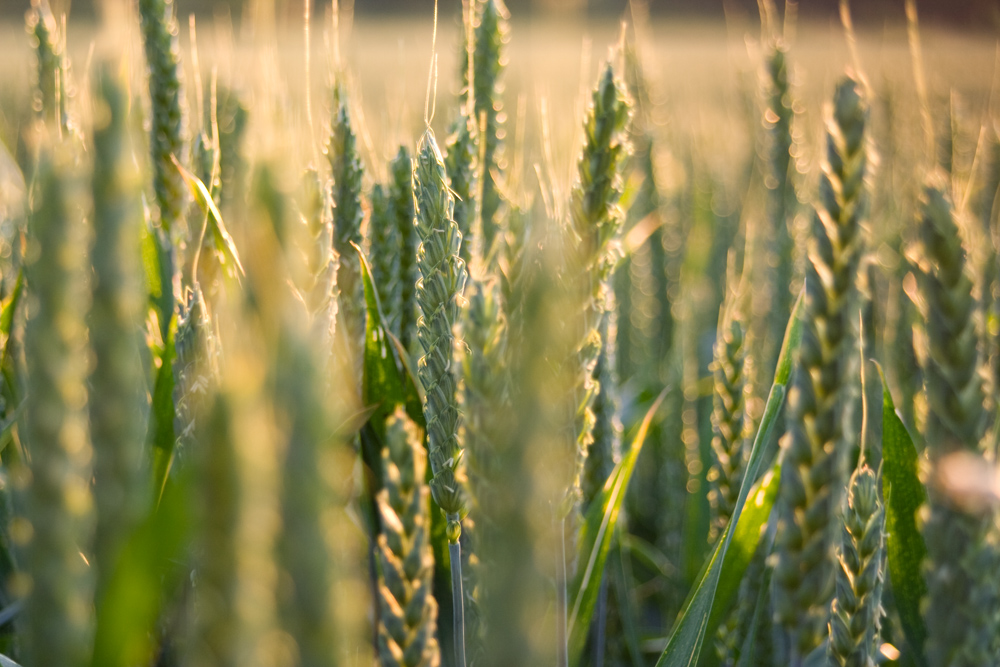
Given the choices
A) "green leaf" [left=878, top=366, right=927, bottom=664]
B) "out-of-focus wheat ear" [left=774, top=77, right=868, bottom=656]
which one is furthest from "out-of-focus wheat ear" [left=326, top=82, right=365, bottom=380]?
"green leaf" [left=878, top=366, right=927, bottom=664]

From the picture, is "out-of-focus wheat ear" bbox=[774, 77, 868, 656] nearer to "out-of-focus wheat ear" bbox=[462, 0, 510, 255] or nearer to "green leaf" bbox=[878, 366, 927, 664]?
"green leaf" bbox=[878, 366, 927, 664]

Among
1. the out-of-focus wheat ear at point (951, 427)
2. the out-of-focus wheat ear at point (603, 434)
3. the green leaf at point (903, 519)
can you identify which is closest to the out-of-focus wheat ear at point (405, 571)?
the out-of-focus wheat ear at point (951, 427)

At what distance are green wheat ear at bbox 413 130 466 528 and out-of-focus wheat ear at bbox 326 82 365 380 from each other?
0.67 feet

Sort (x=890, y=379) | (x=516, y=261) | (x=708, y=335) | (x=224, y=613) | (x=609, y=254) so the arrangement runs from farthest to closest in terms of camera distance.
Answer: (x=708, y=335)
(x=890, y=379)
(x=609, y=254)
(x=516, y=261)
(x=224, y=613)

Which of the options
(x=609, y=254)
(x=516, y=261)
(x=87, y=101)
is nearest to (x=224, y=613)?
(x=516, y=261)

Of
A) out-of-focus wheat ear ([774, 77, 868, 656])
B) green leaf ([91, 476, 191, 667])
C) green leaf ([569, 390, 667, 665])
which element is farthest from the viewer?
green leaf ([569, 390, 667, 665])

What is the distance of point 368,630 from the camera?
0.69m

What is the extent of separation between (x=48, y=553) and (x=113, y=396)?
0.26ft

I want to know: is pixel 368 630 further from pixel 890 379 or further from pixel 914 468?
pixel 890 379

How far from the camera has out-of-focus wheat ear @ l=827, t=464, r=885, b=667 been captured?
0.59 m

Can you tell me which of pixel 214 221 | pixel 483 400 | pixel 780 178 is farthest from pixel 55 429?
pixel 780 178

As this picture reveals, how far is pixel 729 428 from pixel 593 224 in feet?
1.39

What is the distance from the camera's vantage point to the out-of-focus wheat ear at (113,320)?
1.07 feet

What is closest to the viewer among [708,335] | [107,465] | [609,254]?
[107,465]
